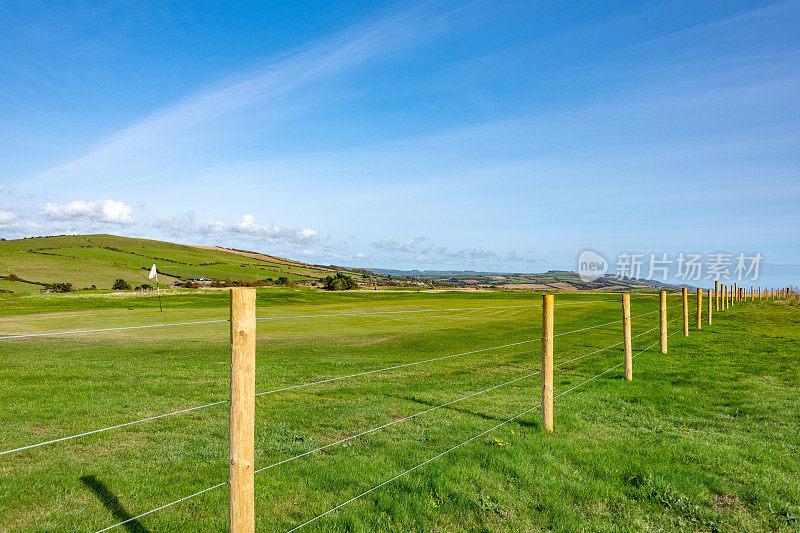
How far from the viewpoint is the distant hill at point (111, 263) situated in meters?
72.1

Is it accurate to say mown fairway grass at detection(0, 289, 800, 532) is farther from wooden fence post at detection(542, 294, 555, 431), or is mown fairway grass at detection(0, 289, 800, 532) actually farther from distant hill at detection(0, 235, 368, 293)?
distant hill at detection(0, 235, 368, 293)

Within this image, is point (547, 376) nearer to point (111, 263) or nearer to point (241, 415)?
point (241, 415)

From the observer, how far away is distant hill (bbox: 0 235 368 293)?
72125 millimetres

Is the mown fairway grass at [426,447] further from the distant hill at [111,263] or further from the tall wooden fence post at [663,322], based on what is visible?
the distant hill at [111,263]

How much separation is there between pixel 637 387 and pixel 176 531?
9510 millimetres

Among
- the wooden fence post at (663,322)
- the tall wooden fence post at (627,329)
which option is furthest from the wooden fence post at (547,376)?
the wooden fence post at (663,322)

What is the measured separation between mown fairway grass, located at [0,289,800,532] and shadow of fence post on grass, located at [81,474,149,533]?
0.07 ft

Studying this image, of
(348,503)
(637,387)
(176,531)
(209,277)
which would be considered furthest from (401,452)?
(209,277)

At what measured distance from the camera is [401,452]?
646 centimetres

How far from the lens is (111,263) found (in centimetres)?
8844

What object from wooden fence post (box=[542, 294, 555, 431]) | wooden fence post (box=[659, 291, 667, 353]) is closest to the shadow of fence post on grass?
wooden fence post (box=[542, 294, 555, 431])

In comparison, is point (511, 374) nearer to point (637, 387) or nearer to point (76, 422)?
point (637, 387)

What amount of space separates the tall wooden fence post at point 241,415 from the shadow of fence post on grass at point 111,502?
1384mm

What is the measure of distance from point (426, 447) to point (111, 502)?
378 centimetres
